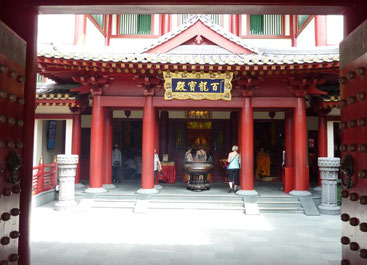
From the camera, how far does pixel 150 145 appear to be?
28.7ft

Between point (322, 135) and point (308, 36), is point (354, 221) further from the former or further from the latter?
point (308, 36)

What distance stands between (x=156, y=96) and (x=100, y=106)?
172 cm

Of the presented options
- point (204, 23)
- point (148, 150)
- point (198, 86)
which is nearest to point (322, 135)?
point (198, 86)

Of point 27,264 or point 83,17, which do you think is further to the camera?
point 83,17

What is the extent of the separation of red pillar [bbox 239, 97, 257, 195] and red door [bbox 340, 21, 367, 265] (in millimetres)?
6333

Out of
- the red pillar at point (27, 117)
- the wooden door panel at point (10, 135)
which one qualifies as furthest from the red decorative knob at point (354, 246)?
the red pillar at point (27, 117)

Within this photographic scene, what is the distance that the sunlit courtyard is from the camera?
15.2 ft

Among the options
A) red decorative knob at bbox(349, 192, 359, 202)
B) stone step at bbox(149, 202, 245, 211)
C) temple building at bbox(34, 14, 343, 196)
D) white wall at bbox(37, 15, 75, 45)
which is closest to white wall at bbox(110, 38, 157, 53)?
temple building at bbox(34, 14, 343, 196)

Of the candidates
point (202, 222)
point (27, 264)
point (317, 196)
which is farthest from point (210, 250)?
point (317, 196)

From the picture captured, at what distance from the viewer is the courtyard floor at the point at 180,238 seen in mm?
4609

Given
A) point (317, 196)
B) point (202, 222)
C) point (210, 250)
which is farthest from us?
point (317, 196)

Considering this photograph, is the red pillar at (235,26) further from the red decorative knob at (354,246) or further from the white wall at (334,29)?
the red decorative knob at (354,246)

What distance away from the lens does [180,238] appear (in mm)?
5707

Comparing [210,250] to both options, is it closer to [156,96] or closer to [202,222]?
[202,222]
